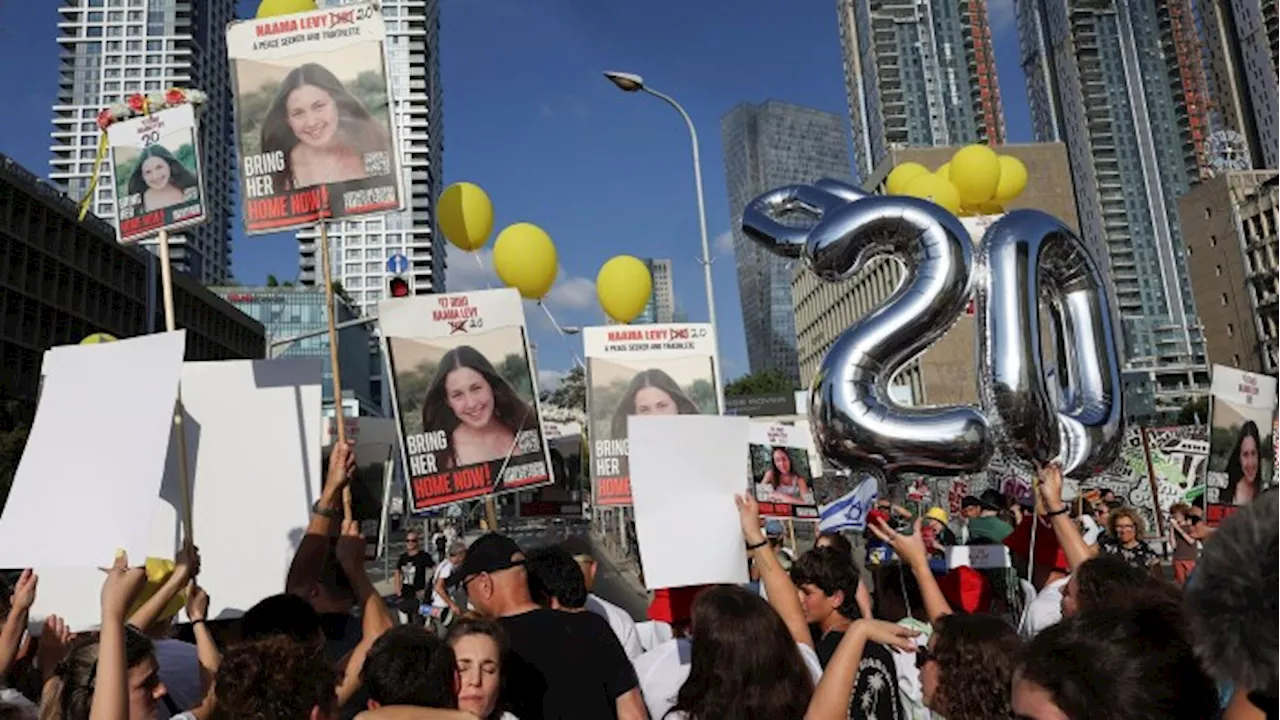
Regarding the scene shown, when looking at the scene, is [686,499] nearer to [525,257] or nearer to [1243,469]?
[525,257]

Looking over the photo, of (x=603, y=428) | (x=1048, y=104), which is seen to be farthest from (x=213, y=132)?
(x=603, y=428)

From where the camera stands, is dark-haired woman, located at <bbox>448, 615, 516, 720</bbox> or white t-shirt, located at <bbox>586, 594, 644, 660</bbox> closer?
dark-haired woman, located at <bbox>448, 615, 516, 720</bbox>

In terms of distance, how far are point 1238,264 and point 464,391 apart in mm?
93080

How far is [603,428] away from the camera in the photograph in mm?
9570

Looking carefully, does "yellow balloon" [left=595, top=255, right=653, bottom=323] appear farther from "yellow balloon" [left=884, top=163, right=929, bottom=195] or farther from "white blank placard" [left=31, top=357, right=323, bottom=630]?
"white blank placard" [left=31, top=357, right=323, bottom=630]

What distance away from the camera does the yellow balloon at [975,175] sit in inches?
290

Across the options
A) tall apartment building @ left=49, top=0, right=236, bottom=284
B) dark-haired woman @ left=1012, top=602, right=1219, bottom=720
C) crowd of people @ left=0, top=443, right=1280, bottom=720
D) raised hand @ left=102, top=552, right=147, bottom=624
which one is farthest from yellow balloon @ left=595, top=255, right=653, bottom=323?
tall apartment building @ left=49, top=0, right=236, bottom=284

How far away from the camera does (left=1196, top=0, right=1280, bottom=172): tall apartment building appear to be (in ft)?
333

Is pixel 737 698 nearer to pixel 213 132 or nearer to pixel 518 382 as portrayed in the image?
pixel 518 382

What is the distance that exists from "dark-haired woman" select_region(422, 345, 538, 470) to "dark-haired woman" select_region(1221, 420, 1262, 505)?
5.91 metres

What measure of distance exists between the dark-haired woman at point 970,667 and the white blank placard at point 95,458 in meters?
2.71

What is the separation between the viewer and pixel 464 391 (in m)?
7.27

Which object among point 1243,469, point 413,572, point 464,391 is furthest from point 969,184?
point 413,572

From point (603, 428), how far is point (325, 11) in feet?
16.4
